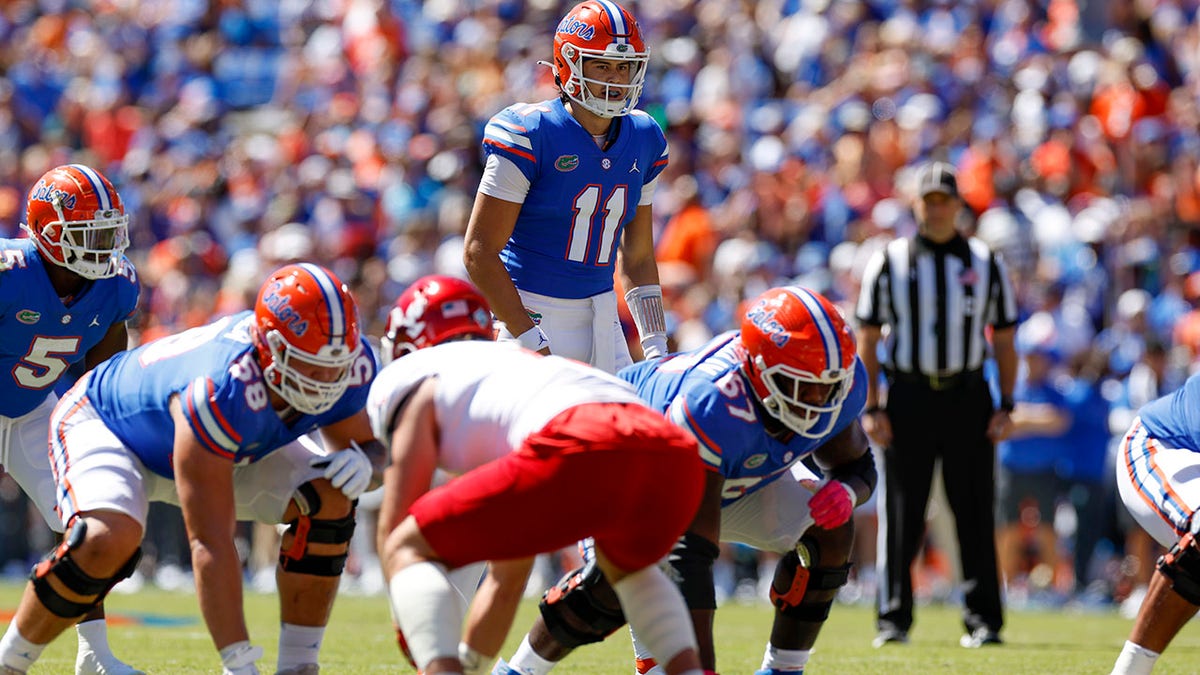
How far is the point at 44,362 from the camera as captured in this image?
5957 millimetres

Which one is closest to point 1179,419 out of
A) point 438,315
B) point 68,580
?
point 438,315

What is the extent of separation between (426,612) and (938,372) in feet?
15.4

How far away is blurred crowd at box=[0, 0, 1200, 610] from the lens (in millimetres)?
11484

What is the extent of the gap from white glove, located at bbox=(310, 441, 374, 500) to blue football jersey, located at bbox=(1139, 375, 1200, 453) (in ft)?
8.37

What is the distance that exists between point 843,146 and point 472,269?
25.4 feet

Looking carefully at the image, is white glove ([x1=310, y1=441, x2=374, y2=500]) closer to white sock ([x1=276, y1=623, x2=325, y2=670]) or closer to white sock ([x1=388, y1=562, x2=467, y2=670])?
white sock ([x1=276, y1=623, x2=325, y2=670])

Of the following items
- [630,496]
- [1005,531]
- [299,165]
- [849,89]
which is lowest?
[1005,531]

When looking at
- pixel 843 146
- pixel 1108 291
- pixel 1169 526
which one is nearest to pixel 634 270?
pixel 1169 526

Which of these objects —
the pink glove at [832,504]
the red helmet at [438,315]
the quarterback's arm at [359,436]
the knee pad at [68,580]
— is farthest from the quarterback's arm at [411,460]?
the pink glove at [832,504]

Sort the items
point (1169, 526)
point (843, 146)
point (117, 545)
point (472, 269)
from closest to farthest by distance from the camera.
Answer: point (117, 545) < point (1169, 526) < point (472, 269) < point (843, 146)

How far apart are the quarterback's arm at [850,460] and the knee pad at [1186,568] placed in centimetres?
92

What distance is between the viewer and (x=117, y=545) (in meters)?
4.83

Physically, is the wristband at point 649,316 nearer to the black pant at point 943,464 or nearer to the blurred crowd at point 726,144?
the black pant at point 943,464

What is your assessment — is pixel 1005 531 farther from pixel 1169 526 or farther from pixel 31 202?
pixel 31 202
